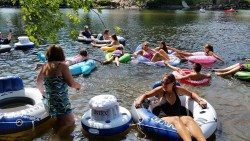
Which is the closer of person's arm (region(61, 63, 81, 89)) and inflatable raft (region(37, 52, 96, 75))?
person's arm (region(61, 63, 81, 89))

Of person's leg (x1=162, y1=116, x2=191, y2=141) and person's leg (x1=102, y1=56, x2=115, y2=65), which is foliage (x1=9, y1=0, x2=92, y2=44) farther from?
person's leg (x1=102, y1=56, x2=115, y2=65)

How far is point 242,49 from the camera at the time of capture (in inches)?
860

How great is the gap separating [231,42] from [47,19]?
816 inches

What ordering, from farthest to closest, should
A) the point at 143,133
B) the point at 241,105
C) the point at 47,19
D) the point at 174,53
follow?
the point at 174,53
the point at 241,105
the point at 143,133
the point at 47,19

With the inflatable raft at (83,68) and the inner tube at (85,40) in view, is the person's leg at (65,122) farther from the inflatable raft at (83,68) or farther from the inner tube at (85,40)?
the inner tube at (85,40)

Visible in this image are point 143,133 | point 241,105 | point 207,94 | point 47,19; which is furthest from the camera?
point 207,94

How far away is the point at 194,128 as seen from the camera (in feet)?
24.1

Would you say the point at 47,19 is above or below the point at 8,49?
above

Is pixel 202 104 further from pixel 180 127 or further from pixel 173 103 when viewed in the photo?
pixel 180 127

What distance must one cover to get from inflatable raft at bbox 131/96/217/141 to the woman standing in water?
1.66 meters

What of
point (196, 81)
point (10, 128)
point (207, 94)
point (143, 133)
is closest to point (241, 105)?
point (207, 94)

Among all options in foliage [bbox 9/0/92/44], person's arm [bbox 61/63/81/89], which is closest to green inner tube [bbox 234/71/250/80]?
person's arm [bbox 61/63/81/89]

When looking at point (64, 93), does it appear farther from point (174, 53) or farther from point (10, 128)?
point (174, 53)

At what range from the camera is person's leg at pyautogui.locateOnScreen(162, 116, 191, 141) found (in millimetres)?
7226
